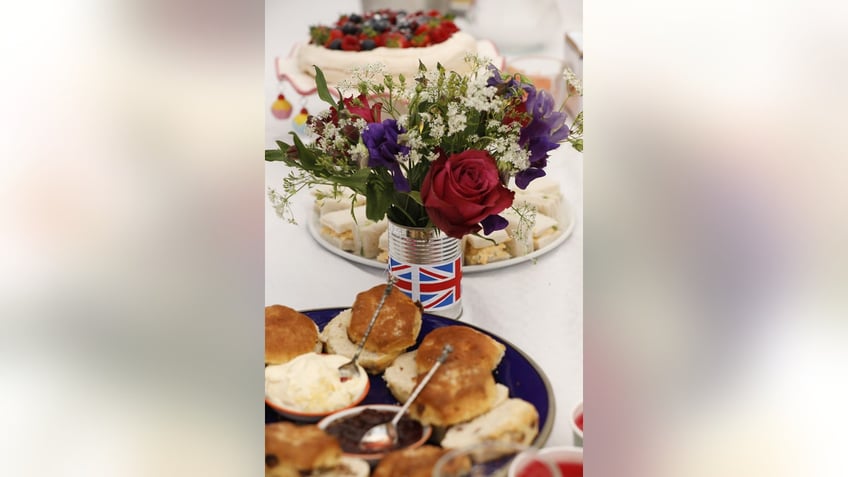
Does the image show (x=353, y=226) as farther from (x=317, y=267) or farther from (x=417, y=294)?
(x=417, y=294)

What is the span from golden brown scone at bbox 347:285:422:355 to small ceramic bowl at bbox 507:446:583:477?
24cm

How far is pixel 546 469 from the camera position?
0.99 meters

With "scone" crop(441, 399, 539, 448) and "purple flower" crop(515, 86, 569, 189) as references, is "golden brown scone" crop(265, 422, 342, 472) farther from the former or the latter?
"purple flower" crop(515, 86, 569, 189)

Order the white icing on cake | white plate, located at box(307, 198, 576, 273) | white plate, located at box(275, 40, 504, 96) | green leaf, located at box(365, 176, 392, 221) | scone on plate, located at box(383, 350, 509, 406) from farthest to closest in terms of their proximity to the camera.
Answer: the white icing on cake, white plate, located at box(275, 40, 504, 96), white plate, located at box(307, 198, 576, 273), green leaf, located at box(365, 176, 392, 221), scone on plate, located at box(383, 350, 509, 406)

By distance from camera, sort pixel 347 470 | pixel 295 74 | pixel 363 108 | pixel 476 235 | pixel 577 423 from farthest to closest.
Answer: pixel 295 74 → pixel 476 235 → pixel 363 108 → pixel 577 423 → pixel 347 470

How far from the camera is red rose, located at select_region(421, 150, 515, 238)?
1.09m

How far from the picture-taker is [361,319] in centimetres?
116

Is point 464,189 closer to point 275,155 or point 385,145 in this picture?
point 385,145

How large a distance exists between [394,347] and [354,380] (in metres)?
0.08

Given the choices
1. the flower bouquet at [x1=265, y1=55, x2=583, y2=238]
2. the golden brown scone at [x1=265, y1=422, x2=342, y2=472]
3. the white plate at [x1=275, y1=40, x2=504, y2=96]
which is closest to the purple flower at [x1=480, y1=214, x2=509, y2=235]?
the flower bouquet at [x1=265, y1=55, x2=583, y2=238]

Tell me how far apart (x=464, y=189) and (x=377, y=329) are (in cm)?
22

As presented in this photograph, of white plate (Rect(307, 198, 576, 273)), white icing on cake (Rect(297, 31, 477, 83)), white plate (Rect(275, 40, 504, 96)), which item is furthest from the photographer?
white icing on cake (Rect(297, 31, 477, 83))

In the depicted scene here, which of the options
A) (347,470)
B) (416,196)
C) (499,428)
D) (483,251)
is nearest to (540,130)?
(416,196)
